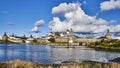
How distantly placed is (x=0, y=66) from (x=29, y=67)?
4.88m

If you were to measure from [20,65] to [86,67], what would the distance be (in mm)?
9785

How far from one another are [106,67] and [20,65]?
1270 centimetres

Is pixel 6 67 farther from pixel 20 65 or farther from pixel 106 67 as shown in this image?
pixel 106 67

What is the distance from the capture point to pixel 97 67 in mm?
38844

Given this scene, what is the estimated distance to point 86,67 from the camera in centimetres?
3731

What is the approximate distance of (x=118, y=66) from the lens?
37.6 metres

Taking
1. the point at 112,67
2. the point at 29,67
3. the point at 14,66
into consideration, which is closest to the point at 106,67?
the point at 112,67

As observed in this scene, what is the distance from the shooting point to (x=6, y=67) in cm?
3797

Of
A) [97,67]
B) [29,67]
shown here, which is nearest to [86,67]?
[97,67]

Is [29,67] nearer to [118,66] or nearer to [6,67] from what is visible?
[6,67]

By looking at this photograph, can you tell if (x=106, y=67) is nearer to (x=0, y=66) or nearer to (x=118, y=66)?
(x=118, y=66)

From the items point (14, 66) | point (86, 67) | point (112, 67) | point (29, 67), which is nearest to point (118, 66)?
point (112, 67)

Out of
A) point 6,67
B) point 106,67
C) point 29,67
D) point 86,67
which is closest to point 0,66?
point 6,67

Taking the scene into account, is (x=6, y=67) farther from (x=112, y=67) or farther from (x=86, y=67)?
(x=112, y=67)
